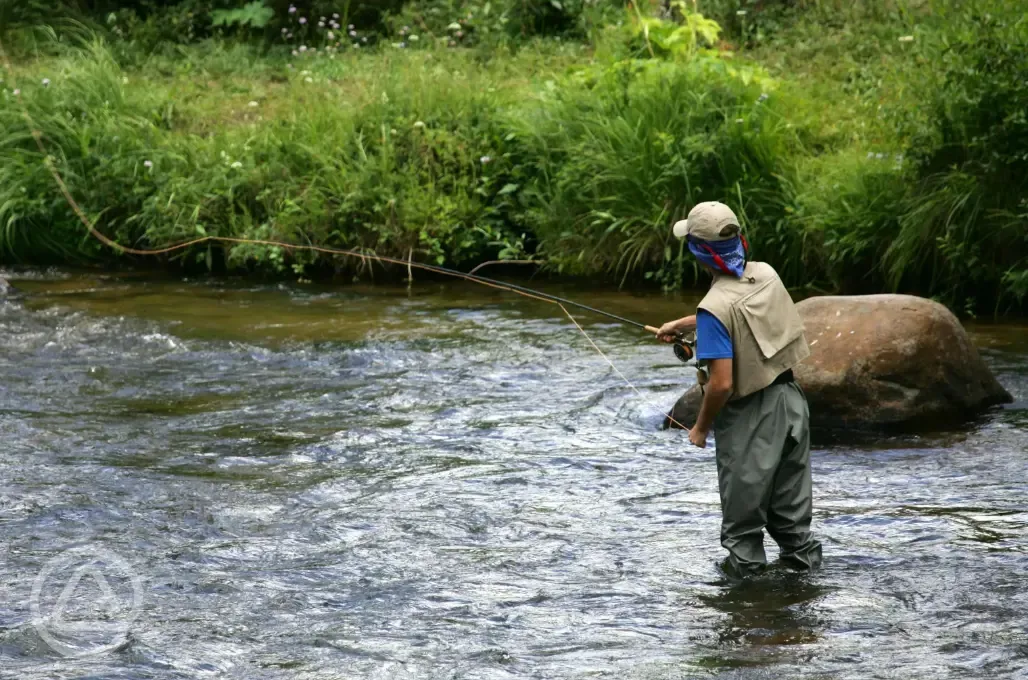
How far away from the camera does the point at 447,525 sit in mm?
5711

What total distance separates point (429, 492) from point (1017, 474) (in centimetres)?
260

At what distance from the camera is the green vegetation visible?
30.8 ft

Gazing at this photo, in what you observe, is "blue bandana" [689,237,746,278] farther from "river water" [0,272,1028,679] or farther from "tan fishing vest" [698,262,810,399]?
"river water" [0,272,1028,679]

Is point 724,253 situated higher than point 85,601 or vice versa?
point 724,253

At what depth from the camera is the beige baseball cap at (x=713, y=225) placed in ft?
15.5

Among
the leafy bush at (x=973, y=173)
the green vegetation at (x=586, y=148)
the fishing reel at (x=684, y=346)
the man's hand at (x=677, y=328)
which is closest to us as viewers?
the man's hand at (x=677, y=328)

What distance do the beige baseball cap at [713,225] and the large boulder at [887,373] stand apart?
94.5 inches

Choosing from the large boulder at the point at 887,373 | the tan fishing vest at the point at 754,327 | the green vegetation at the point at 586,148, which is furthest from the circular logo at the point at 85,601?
the green vegetation at the point at 586,148

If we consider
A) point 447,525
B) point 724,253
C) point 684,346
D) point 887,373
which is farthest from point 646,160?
point 724,253

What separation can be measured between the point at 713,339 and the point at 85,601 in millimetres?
2354

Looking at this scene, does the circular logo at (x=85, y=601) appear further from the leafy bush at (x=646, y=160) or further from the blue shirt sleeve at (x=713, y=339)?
the leafy bush at (x=646, y=160)

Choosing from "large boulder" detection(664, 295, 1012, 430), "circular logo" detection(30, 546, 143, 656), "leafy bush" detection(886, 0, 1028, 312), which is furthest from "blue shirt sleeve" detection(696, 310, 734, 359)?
"leafy bush" detection(886, 0, 1028, 312)

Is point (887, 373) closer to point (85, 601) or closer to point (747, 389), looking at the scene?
point (747, 389)

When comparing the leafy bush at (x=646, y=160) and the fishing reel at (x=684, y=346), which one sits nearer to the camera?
the fishing reel at (x=684, y=346)
